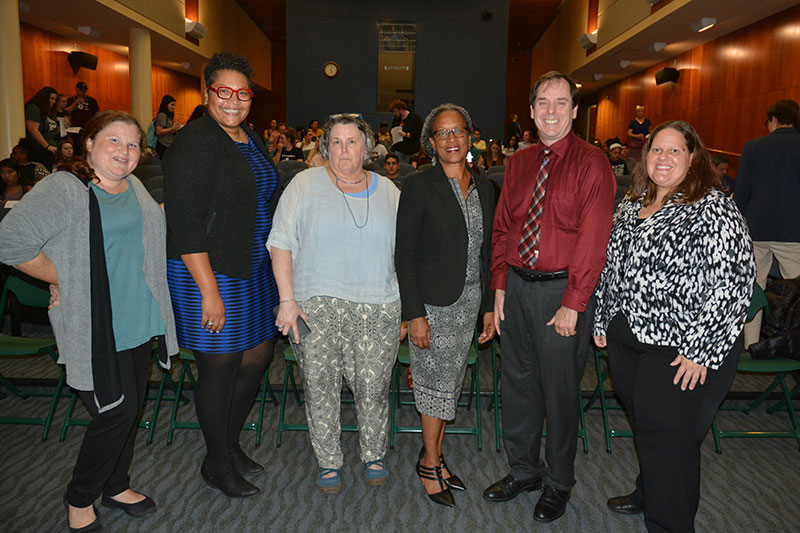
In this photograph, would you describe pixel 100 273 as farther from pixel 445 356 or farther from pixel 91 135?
pixel 445 356

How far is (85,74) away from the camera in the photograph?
14477 mm

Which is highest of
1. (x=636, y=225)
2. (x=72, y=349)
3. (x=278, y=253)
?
(x=636, y=225)

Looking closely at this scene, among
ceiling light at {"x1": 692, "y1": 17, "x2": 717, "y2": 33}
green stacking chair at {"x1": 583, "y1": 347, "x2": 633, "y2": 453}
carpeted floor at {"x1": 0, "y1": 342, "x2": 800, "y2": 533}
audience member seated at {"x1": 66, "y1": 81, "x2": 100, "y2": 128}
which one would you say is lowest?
carpeted floor at {"x1": 0, "y1": 342, "x2": 800, "y2": 533}

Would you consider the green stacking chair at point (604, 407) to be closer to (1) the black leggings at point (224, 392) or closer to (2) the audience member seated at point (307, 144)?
(1) the black leggings at point (224, 392)

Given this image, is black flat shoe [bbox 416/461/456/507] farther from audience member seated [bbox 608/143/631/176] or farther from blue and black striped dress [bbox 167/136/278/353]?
audience member seated [bbox 608/143/631/176]

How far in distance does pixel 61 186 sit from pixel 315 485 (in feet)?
5.74

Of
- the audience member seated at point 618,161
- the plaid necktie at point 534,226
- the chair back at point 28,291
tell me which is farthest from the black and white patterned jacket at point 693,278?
the audience member seated at point 618,161

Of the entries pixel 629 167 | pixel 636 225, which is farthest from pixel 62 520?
pixel 629 167

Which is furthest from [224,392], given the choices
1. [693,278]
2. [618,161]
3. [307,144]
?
[618,161]

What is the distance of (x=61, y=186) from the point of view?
2.04 meters

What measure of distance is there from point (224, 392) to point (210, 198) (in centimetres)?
86

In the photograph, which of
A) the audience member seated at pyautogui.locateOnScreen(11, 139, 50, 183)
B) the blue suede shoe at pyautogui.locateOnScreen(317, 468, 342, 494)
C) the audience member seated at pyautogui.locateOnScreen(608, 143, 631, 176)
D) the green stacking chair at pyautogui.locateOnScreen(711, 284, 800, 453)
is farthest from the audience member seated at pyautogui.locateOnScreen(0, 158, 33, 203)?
the audience member seated at pyautogui.locateOnScreen(608, 143, 631, 176)

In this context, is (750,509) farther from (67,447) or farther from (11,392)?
(11,392)

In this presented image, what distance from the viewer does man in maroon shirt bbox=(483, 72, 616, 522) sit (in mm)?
2205
